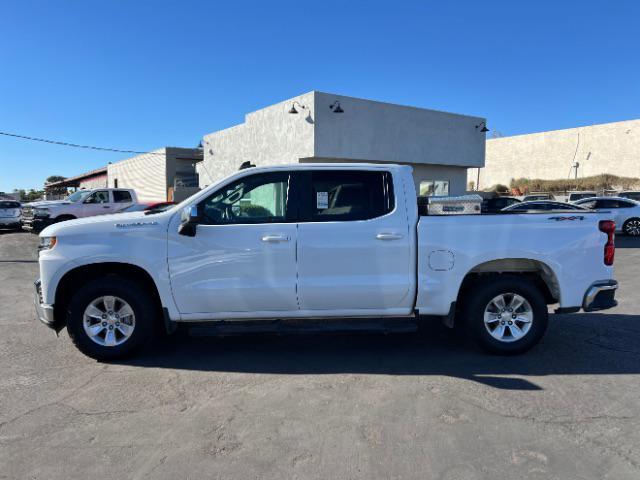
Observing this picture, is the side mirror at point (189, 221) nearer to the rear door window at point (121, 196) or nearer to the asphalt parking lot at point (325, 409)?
→ the asphalt parking lot at point (325, 409)

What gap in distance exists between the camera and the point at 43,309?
4.55 meters

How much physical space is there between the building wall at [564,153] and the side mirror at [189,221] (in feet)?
181

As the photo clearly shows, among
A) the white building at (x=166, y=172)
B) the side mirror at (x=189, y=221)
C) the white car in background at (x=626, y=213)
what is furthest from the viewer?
the white building at (x=166, y=172)

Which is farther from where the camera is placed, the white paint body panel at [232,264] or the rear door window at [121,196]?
the rear door window at [121,196]

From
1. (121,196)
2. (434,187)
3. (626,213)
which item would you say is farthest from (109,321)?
(434,187)

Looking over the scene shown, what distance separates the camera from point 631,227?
17562mm

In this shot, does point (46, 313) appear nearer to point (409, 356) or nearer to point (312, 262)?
point (312, 262)

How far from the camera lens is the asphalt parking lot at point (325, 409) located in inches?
115

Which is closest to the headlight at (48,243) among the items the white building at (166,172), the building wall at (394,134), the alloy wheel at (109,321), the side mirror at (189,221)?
the alloy wheel at (109,321)

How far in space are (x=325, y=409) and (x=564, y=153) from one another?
2367 inches

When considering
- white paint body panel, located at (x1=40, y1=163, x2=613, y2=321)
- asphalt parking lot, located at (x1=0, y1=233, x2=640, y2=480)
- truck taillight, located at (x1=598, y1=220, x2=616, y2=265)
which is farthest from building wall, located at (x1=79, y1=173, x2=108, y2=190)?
truck taillight, located at (x1=598, y1=220, x2=616, y2=265)

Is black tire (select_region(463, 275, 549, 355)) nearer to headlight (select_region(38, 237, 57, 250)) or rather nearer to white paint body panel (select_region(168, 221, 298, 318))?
white paint body panel (select_region(168, 221, 298, 318))

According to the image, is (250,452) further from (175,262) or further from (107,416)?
(175,262)

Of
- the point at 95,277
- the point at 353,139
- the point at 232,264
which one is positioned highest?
the point at 353,139
